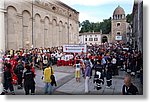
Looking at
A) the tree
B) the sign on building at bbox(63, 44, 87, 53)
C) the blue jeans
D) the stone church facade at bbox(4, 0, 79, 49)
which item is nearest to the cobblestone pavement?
the blue jeans

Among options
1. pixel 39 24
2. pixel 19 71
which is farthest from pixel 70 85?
pixel 39 24

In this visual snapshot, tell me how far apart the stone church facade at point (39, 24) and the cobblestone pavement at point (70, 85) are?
2.04 ft

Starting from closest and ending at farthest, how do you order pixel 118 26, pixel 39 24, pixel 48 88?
pixel 48 88
pixel 118 26
pixel 39 24

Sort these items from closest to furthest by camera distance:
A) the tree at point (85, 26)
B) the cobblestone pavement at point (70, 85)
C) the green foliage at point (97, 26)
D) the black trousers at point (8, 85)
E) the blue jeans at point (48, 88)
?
the cobblestone pavement at point (70, 85) < the blue jeans at point (48, 88) < the black trousers at point (8, 85) < the green foliage at point (97, 26) < the tree at point (85, 26)

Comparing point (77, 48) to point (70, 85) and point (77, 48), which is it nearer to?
point (77, 48)

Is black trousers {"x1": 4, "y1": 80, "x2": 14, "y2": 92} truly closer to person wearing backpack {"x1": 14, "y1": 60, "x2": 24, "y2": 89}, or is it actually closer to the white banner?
person wearing backpack {"x1": 14, "y1": 60, "x2": 24, "y2": 89}

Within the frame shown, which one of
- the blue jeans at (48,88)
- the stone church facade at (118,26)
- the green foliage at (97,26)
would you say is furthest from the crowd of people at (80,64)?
the green foliage at (97,26)

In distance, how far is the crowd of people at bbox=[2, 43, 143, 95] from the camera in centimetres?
546

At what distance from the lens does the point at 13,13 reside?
643 cm

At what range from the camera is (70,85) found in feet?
18.1

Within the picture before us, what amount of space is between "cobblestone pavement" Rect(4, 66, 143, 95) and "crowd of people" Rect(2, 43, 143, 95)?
0.27ft

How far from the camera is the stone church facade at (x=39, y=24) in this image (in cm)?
588

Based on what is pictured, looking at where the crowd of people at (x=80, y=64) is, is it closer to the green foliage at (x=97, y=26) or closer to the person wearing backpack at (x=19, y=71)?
the person wearing backpack at (x=19, y=71)

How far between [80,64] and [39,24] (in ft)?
4.66
